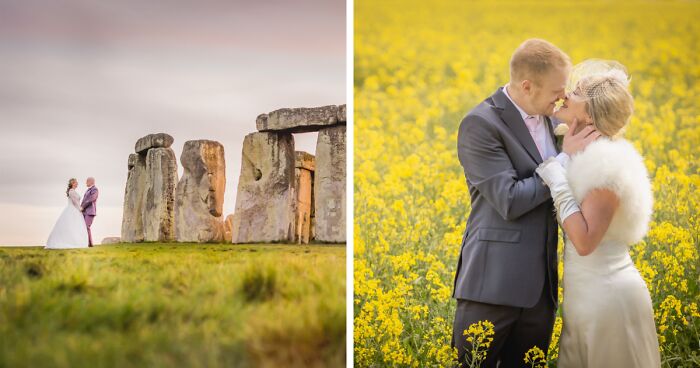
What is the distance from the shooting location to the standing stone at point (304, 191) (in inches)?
134

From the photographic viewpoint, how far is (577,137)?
2.99 meters

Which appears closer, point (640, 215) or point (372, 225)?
point (640, 215)

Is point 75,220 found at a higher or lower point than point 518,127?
lower

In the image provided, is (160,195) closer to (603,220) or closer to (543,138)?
(543,138)

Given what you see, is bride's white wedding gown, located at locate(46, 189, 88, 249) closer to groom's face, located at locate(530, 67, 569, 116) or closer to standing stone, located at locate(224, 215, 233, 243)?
standing stone, located at locate(224, 215, 233, 243)

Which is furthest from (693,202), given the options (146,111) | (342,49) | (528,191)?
(146,111)

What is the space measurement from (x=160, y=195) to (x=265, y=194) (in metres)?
0.45

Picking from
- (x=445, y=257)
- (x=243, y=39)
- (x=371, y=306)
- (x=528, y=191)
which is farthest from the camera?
(x=445, y=257)

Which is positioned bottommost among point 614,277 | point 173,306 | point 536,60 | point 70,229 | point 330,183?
point 173,306

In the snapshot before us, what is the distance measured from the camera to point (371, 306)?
12.1 ft

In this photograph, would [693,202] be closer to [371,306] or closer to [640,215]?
[640,215]

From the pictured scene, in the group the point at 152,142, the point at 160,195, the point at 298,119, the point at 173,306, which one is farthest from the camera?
the point at 298,119

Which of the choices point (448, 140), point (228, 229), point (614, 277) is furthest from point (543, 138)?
point (228, 229)

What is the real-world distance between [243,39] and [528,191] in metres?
1.33
